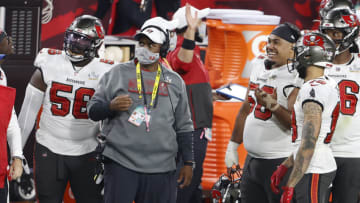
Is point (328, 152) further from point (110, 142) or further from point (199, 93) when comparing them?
point (199, 93)

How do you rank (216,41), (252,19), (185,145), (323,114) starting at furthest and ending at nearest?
(216,41) < (252,19) < (185,145) < (323,114)

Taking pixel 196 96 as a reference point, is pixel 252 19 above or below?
above

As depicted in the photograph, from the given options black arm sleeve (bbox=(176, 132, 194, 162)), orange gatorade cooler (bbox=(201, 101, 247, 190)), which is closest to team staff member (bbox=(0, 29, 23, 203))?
black arm sleeve (bbox=(176, 132, 194, 162))

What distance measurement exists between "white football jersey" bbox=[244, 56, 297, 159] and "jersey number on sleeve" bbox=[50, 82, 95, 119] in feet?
3.72

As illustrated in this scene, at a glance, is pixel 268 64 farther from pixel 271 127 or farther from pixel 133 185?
pixel 133 185

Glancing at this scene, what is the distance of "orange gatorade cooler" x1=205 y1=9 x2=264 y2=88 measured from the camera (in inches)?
288

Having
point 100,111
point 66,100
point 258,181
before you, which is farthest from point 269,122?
point 66,100

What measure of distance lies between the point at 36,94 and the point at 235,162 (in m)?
1.52

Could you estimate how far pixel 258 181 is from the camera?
4.73 metres

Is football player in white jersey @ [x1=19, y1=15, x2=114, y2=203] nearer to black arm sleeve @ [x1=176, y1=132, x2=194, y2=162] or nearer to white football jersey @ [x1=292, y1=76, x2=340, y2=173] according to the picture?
black arm sleeve @ [x1=176, y1=132, x2=194, y2=162]

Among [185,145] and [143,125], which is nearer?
[143,125]

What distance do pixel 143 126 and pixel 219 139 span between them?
2.94 metres

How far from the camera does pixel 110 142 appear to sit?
4324 millimetres

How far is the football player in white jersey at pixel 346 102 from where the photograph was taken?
4.77 m
